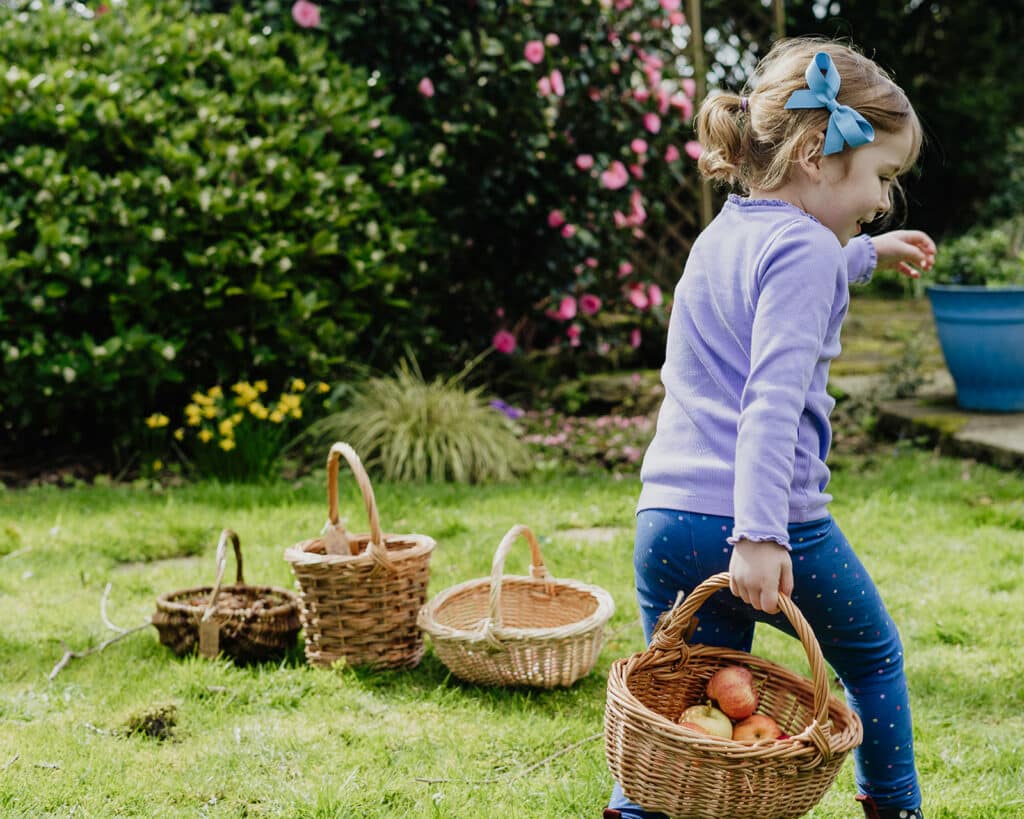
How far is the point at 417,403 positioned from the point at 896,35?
8712 millimetres

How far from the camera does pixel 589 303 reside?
6258mm

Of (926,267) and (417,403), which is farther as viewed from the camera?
(417,403)

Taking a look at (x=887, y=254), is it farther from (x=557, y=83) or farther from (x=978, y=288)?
(x=557, y=83)

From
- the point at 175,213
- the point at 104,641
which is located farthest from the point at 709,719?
the point at 175,213

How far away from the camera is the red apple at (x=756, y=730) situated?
1.82 m

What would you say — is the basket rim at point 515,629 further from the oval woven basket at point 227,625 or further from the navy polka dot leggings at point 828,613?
the navy polka dot leggings at point 828,613

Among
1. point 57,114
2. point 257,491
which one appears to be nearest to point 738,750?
point 257,491

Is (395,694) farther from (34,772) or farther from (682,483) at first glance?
(682,483)

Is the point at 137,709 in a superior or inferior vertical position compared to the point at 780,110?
inferior

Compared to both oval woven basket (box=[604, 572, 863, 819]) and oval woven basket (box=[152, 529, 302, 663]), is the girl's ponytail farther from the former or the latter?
oval woven basket (box=[152, 529, 302, 663])

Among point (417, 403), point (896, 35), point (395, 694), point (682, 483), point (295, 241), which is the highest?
point (896, 35)


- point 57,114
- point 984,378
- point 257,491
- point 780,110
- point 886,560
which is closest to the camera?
point 780,110

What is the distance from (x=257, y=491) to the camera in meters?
4.45

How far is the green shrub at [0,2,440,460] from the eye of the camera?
4.70 meters
